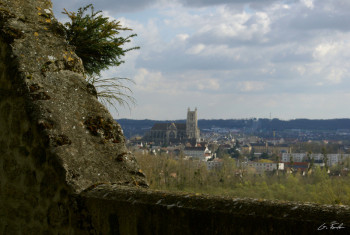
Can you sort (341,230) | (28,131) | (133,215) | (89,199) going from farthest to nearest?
1. (28,131)
2. (89,199)
3. (133,215)
4. (341,230)

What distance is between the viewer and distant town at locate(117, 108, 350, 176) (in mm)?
88375

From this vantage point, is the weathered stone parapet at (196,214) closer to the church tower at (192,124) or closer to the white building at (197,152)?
the white building at (197,152)

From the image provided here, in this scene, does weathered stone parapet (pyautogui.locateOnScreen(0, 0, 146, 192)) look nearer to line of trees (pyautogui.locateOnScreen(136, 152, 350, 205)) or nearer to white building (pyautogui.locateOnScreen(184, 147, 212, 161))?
line of trees (pyautogui.locateOnScreen(136, 152, 350, 205))

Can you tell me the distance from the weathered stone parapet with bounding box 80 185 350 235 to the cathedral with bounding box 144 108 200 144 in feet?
423

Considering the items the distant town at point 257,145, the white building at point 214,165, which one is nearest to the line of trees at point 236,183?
the white building at point 214,165

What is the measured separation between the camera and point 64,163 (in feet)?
7.99

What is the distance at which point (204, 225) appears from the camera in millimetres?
1765

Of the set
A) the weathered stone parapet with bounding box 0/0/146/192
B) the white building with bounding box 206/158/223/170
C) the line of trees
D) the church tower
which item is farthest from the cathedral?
the weathered stone parapet with bounding box 0/0/146/192

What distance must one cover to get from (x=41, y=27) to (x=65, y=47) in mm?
217

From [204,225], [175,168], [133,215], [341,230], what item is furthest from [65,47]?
[175,168]

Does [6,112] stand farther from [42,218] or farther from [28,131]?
[42,218]

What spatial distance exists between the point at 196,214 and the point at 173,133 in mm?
139778

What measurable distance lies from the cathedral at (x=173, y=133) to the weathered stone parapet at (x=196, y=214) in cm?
12905

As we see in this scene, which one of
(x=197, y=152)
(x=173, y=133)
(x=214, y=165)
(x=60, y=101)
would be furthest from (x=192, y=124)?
(x=60, y=101)
